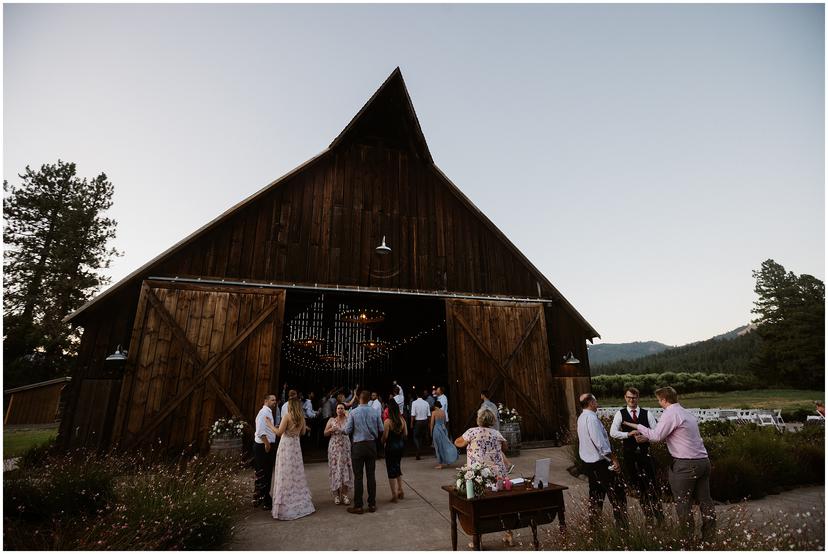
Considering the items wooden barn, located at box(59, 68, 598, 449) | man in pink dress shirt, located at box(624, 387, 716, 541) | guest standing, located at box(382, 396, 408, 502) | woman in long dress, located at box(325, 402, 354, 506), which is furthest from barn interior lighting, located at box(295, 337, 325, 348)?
man in pink dress shirt, located at box(624, 387, 716, 541)

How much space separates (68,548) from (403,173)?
1138 centimetres

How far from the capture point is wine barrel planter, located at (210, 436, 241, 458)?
8.66 meters

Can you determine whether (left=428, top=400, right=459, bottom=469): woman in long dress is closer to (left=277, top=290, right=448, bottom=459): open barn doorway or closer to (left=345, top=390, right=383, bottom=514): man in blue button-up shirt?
(left=345, top=390, right=383, bottom=514): man in blue button-up shirt

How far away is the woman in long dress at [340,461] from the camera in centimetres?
695

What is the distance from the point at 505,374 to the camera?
12.0m

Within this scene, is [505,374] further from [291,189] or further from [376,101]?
[376,101]

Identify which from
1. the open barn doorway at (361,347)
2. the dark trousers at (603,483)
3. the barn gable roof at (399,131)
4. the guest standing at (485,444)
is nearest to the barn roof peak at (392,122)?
the barn gable roof at (399,131)

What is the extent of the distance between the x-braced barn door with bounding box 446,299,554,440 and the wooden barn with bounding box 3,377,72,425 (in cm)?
2240

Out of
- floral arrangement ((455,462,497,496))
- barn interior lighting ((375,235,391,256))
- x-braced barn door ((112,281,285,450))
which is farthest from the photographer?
barn interior lighting ((375,235,391,256))

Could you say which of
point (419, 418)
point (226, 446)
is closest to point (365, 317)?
point (419, 418)

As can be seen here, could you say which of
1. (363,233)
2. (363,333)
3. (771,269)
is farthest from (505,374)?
(771,269)

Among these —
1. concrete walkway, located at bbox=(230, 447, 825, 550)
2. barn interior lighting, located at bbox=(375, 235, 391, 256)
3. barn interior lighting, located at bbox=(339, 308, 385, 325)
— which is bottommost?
concrete walkway, located at bbox=(230, 447, 825, 550)

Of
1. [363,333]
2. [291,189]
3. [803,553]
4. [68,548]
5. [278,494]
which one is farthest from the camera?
[363,333]

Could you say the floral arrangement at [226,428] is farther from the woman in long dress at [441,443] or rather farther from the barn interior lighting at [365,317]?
the barn interior lighting at [365,317]
